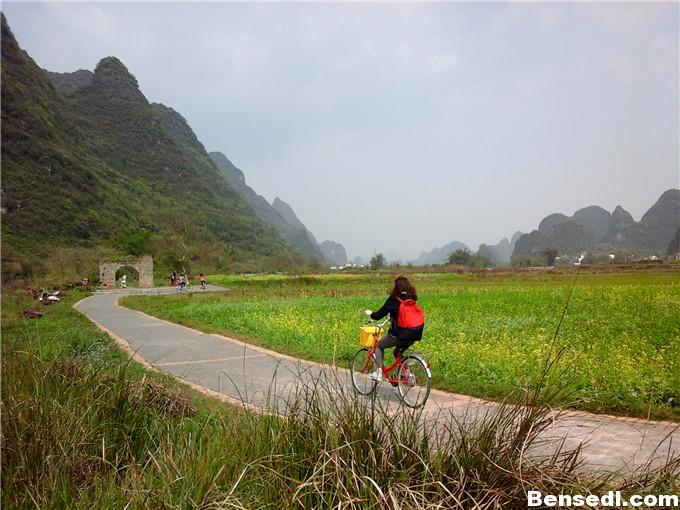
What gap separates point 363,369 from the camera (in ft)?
22.0

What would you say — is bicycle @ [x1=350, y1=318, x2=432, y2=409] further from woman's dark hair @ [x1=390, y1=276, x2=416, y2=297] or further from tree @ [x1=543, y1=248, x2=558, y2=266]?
tree @ [x1=543, y1=248, x2=558, y2=266]

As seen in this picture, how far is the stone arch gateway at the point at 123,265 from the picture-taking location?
1555 inches

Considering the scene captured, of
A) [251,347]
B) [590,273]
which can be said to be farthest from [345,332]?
[590,273]

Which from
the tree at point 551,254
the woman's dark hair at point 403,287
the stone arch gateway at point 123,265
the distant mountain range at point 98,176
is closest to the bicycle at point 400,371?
the woman's dark hair at point 403,287

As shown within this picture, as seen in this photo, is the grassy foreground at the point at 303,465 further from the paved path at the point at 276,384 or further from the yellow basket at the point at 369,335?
the yellow basket at the point at 369,335

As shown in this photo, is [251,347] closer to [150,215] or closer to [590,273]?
[590,273]

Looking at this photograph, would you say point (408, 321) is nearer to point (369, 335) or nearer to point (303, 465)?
point (369, 335)

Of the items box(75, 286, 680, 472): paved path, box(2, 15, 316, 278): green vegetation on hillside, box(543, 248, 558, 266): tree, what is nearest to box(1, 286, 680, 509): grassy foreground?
box(75, 286, 680, 472): paved path

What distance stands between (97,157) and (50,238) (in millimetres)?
39854

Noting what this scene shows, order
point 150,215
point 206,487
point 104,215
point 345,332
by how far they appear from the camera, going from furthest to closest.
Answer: point 150,215, point 104,215, point 345,332, point 206,487

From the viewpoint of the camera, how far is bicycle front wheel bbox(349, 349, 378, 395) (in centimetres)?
665

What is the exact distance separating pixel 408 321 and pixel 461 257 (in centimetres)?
9138

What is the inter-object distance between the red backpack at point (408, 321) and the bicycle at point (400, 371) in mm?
250

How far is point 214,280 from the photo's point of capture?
47281 mm
